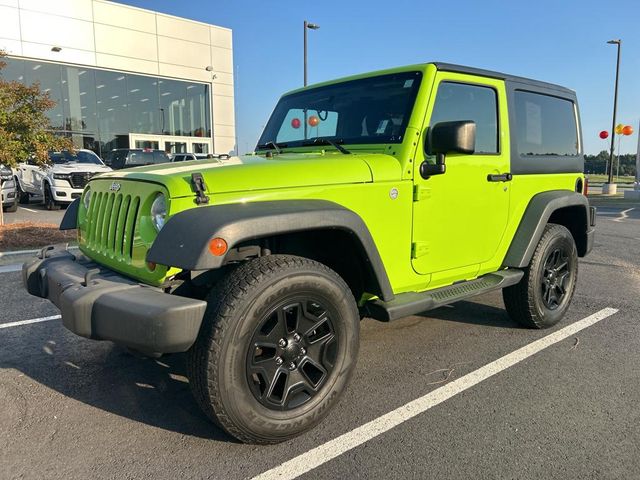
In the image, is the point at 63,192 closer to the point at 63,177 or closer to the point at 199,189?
the point at 63,177

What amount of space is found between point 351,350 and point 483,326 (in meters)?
2.09

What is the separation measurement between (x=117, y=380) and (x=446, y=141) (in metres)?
2.63

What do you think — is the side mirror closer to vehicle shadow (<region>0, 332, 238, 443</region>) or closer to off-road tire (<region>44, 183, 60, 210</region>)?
vehicle shadow (<region>0, 332, 238, 443</region>)

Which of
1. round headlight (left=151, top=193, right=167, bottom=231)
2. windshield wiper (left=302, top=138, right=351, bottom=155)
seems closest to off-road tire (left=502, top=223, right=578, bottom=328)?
windshield wiper (left=302, top=138, right=351, bottom=155)

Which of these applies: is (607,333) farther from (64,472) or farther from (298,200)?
(64,472)

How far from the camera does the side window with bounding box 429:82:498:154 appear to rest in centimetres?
341

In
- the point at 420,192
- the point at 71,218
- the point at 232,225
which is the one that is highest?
the point at 420,192

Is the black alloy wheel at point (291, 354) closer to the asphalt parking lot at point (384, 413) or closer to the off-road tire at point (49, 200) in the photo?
the asphalt parking lot at point (384, 413)

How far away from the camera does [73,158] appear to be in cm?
1409

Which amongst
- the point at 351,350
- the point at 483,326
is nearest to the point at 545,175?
the point at 483,326

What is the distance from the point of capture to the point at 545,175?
4.29 m

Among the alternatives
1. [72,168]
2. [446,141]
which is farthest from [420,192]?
[72,168]

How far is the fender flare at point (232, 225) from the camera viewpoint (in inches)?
88.4

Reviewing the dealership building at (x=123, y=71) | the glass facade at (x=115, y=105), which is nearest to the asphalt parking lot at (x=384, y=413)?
the glass facade at (x=115, y=105)
